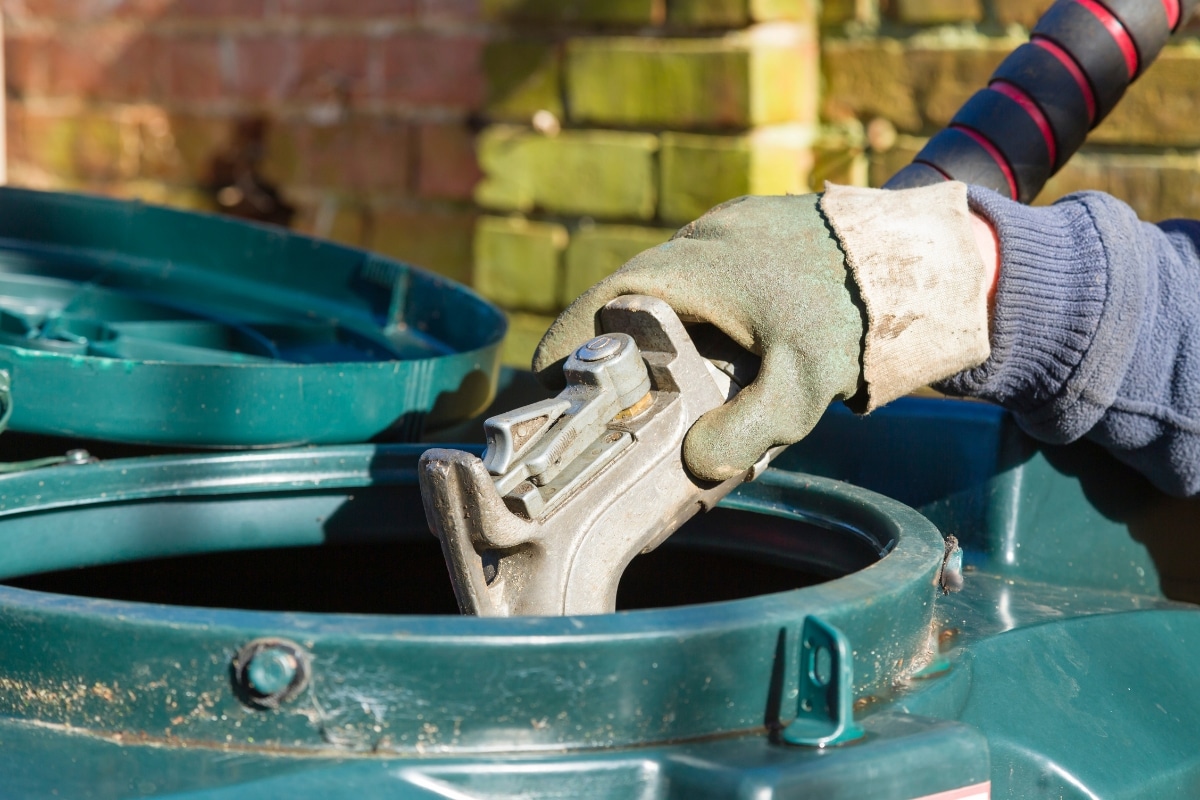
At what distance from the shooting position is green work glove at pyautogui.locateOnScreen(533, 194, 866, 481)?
1.02 metres

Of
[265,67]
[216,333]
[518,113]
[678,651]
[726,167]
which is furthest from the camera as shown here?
[265,67]

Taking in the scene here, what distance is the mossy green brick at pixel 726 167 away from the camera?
2.54m

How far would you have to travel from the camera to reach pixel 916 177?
1.34 meters

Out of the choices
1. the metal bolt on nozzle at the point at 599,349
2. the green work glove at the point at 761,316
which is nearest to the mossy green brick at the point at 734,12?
the green work glove at the point at 761,316

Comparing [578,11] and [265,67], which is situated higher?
[578,11]

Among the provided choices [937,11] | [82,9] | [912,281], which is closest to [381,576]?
[912,281]

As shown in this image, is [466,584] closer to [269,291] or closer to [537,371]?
[537,371]

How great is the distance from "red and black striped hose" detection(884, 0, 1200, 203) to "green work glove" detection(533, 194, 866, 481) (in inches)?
13.7

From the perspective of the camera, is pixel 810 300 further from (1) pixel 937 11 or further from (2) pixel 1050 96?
(1) pixel 937 11

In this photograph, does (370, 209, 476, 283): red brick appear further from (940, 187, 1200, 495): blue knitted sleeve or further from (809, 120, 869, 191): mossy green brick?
(940, 187, 1200, 495): blue knitted sleeve

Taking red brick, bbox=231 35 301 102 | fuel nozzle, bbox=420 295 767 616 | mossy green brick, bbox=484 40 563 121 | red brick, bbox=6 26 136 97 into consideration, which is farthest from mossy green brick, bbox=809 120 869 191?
red brick, bbox=6 26 136 97

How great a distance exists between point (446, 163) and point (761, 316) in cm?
200

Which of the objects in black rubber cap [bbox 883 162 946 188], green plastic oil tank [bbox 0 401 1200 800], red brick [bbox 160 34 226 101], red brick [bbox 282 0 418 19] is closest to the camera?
green plastic oil tank [bbox 0 401 1200 800]

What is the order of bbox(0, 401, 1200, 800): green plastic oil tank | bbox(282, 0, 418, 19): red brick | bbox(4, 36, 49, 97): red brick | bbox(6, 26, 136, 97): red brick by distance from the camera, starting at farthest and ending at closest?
bbox(4, 36, 49, 97): red brick < bbox(6, 26, 136, 97): red brick < bbox(282, 0, 418, 19): red brick < bbox(0, 401, 1200, 800): green plastic oil tank
